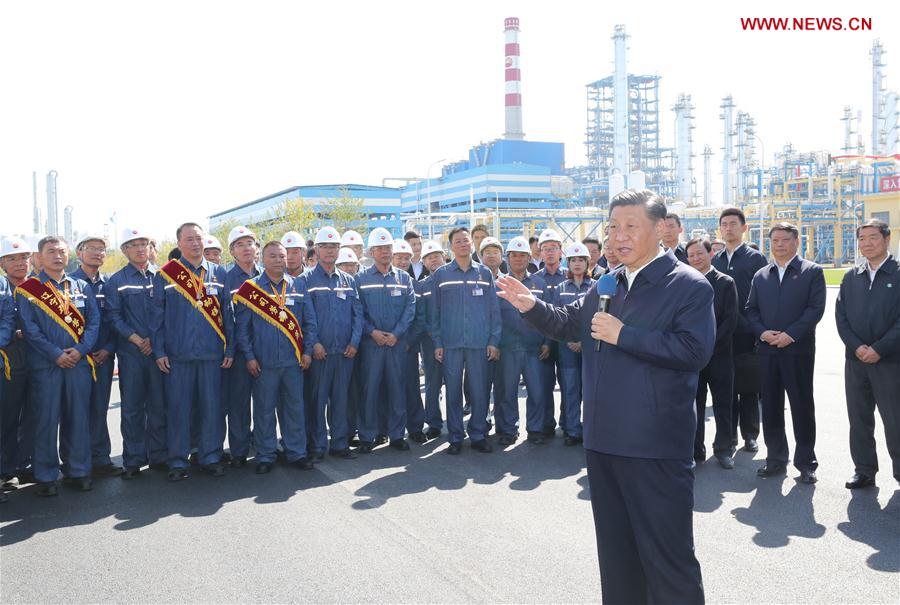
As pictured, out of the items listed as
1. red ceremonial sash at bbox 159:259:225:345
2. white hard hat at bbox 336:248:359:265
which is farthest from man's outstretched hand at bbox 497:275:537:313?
white hard hat at bbox 336:248:359:265

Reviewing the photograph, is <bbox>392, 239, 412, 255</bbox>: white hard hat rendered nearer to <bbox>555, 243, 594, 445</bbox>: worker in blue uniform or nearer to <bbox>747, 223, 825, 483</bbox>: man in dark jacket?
<bbox>555, 243, 594, 445</bbox>: worker in blue uniform

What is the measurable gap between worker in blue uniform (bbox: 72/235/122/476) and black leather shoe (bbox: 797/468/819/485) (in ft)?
19.3

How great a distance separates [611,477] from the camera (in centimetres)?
300

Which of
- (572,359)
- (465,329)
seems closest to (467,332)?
(465,329)

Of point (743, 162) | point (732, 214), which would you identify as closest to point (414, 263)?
point (732, 214)

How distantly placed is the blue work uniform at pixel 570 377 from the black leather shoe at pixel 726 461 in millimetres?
1455

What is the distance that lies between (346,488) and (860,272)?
4484 millimetres

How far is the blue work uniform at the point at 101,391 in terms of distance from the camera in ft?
21.6

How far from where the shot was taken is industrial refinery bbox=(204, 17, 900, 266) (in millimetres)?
52844

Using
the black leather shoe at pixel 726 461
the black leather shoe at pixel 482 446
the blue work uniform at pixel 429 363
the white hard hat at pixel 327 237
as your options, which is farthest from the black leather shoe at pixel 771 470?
the white hard hat at pixel 327 237

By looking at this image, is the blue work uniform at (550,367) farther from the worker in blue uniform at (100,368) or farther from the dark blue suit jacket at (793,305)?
the worker in blue uniform at (100,368)

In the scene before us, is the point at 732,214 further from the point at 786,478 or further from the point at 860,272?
the point at 786,478

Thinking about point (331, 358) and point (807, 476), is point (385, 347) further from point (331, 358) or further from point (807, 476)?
point (807, 476)

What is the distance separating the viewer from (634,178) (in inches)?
2103
